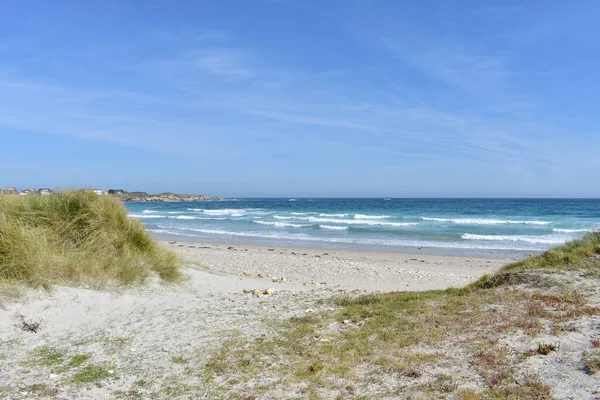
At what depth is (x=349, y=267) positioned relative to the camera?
16750mm

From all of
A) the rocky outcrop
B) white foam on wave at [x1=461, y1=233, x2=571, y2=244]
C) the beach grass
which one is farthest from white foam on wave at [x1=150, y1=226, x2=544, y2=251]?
the rocky outcrop

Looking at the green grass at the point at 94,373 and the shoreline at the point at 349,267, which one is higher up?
the green grass at the point at 94,373

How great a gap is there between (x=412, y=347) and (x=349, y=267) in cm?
1128

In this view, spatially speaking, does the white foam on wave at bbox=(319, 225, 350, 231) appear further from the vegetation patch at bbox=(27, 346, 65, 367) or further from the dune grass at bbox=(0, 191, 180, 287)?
the vegetation patch at bbox=(27, 346, 65, 367)

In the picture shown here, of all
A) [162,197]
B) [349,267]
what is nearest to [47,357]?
[349,267]

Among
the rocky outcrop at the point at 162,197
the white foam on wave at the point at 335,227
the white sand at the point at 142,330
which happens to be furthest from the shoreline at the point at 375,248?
the rocky outcrop at the point at 162,197

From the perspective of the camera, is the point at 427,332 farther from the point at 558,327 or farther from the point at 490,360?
the point at 558,327

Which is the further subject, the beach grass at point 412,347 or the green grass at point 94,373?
the green grass at point 94,373

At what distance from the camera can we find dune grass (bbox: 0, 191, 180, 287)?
8094mm

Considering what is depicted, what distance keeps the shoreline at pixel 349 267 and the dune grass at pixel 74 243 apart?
92.8 inches

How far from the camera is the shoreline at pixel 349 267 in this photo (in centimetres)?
1345

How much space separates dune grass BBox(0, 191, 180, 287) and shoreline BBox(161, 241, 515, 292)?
2357 mm

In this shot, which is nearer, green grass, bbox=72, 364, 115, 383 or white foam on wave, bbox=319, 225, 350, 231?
green grass, bbox=72, 364, 115, 383

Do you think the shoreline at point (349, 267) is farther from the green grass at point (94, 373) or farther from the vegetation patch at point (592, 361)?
the vegetation patch at point (592, 361)
